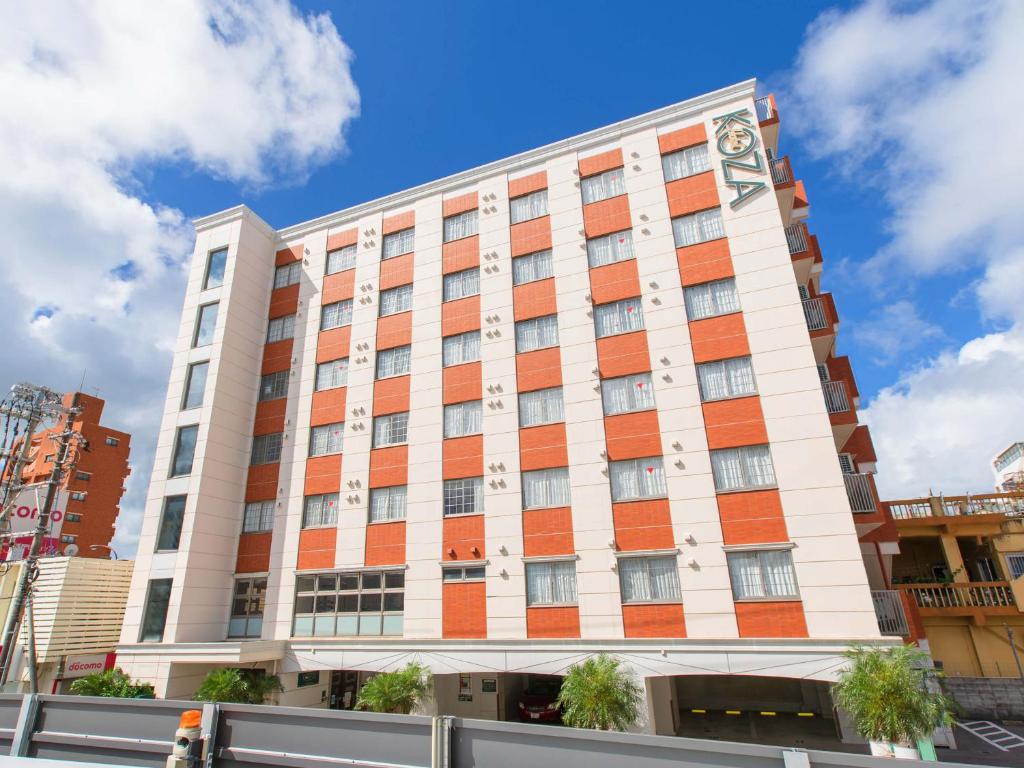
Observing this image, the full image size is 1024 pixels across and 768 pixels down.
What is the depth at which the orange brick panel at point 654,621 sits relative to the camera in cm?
1770

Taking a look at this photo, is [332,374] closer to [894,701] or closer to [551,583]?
[551,583]

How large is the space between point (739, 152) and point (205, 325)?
84.2ft

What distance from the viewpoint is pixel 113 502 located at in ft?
198

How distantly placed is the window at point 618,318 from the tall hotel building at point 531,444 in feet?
0.37

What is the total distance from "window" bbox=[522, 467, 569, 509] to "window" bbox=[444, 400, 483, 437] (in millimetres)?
3052

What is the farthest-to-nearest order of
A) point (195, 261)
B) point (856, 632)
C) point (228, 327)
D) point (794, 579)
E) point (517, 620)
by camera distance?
point (195, 261)
point (228, 327)
point (517, 620)
point (794, 579)
point (856, 632)

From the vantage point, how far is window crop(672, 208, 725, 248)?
21562 mm

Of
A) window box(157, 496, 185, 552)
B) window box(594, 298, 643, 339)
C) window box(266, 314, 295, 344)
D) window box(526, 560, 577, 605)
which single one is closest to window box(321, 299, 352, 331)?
window box(266, 314, 295, 344)

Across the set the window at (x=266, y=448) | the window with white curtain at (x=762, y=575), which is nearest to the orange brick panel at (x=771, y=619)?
the window with white curtain at (x=762, y=575)

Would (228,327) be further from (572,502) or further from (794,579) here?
(794,579)

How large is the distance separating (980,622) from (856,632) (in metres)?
13.7

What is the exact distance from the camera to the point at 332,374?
2622 cm

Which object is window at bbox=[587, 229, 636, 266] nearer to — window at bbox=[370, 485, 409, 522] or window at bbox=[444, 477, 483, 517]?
window at bbox=[444, 477, 483, 517]

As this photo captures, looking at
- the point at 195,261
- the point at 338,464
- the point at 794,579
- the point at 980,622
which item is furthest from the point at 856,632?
the point at 195,261
